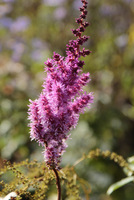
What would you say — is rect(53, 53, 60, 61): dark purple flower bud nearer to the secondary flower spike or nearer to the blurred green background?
the secondary flower spike

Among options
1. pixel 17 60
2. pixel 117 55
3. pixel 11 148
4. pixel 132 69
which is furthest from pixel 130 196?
pixel 17 60

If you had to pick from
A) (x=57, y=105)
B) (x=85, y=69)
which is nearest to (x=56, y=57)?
(x=57, y=105)

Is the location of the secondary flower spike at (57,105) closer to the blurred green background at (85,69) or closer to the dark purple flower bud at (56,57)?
the dark purple flower bud at (56,57)

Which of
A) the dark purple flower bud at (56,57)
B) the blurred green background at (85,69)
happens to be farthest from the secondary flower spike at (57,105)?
the blurred green background at (85,69)

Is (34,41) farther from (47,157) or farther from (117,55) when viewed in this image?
(47,157)

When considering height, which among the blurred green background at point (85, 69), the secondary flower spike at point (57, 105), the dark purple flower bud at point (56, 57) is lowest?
the secondary flower spike at point (57, 105)
